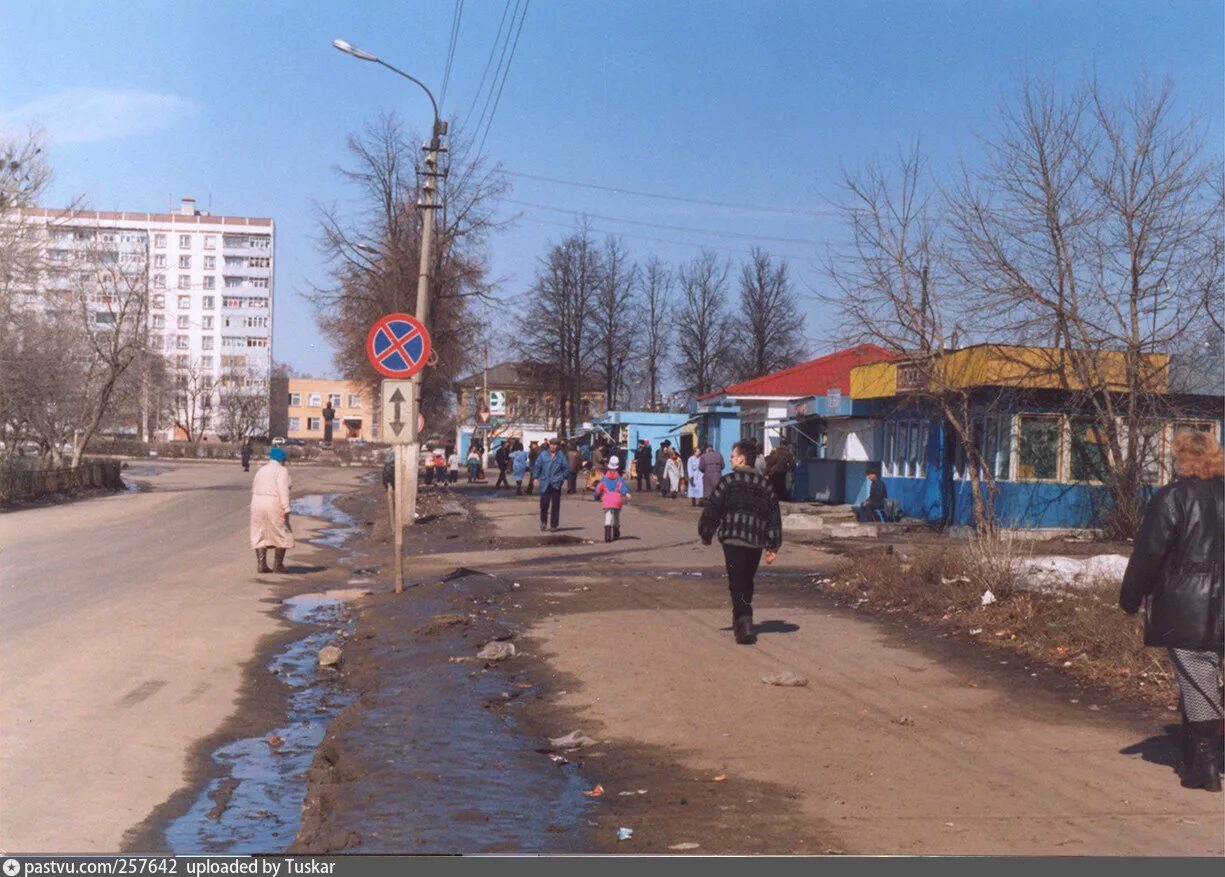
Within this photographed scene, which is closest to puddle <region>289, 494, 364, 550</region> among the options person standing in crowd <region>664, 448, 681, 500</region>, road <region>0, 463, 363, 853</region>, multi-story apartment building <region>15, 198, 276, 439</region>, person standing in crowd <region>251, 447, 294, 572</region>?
road <region>0, 463, 363, 853</region>

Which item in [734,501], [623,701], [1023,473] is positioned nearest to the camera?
[623,701]

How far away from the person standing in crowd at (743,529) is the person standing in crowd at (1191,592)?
4665 millimetres

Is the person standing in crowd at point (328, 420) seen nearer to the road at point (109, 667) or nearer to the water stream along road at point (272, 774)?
the road at point (109, 667)

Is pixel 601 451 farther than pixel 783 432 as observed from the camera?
Yes

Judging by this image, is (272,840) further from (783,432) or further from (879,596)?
(783,432)

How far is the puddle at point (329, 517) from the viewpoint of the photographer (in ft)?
84.6

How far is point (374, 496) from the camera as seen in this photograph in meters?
44.7

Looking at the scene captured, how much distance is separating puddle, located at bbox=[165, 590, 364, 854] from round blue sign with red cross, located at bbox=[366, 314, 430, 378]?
12.0 ft

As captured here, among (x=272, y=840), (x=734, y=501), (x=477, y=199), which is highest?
(x=477, y=199)

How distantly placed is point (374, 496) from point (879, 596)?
106 feet

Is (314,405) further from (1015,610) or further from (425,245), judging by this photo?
(1015,610)

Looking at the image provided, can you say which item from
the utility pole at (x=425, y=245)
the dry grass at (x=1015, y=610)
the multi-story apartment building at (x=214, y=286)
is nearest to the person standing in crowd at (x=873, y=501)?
the utility pole at (x=425, y=245)

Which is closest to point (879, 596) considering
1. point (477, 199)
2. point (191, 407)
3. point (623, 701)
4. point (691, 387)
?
point (623, 701)
